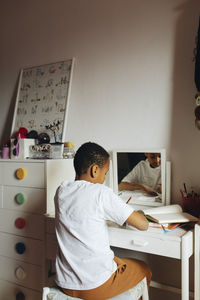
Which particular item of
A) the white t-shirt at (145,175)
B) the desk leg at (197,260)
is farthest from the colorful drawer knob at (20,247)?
the desk leg at (197,260)

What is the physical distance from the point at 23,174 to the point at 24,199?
195 millimetres

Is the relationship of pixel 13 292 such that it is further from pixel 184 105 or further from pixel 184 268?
pixel 184 105

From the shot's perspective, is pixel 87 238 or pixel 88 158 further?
pixel 88 158

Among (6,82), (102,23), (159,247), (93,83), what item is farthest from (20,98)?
(159,247)

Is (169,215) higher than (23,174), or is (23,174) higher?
(23,174)

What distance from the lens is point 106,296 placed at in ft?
4.80

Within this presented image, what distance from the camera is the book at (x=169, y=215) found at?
1.76 m

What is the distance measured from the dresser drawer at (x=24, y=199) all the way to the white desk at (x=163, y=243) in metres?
0.68

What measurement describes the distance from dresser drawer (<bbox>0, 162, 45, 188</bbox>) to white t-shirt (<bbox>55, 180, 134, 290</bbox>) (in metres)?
0.79

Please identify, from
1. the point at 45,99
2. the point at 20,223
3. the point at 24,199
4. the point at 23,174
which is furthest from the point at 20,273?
the point at 45,99

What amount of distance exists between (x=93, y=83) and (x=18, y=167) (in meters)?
0.93

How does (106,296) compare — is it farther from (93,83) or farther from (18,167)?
(93,83)

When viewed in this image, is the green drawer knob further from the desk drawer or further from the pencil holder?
the pencil holder

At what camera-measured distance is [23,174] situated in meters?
2.30
